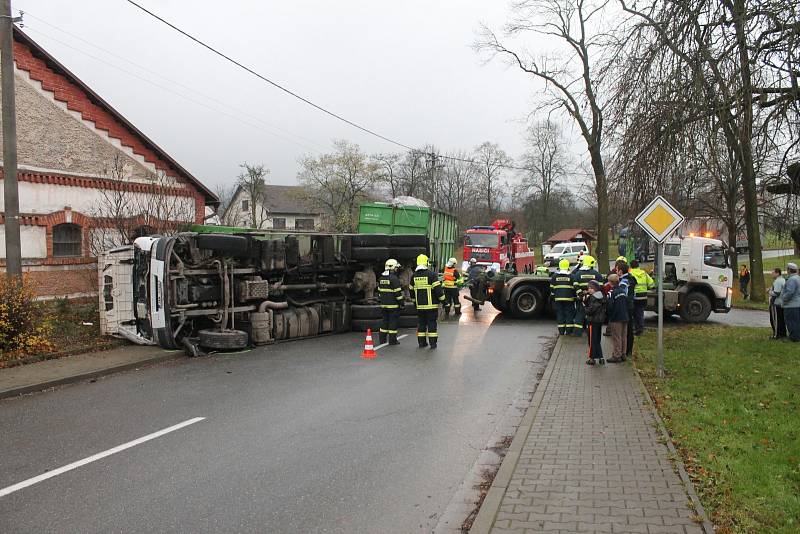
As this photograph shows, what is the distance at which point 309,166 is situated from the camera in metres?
60.1

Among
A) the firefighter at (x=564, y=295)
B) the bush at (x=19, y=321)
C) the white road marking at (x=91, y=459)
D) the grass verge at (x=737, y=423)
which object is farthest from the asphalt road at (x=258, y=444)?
the firefighter at (x=564, y=295)

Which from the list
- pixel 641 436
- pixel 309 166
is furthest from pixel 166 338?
pixel 309 166

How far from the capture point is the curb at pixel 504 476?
418cm

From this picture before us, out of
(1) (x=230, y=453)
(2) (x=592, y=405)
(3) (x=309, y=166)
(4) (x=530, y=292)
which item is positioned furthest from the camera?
(3) (x=309, y=166)

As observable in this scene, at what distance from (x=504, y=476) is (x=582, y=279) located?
894 cm

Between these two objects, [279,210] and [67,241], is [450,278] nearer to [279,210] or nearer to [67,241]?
[67,241]

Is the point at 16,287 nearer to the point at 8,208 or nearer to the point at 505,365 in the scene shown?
the point at 8,208

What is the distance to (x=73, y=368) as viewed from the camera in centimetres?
988

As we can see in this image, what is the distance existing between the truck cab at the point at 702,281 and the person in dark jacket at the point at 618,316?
7.18 m

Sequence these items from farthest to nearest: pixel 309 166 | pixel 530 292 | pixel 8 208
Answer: pixel 309 166, pixel 530 292, pixel 8 208

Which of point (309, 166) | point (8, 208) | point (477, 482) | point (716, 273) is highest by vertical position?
point (309, 166)

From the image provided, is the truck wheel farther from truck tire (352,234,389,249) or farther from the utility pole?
the utility pole

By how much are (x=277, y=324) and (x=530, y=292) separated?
7.29 meters

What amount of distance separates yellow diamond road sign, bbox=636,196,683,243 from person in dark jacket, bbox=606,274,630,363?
50.2 inches
